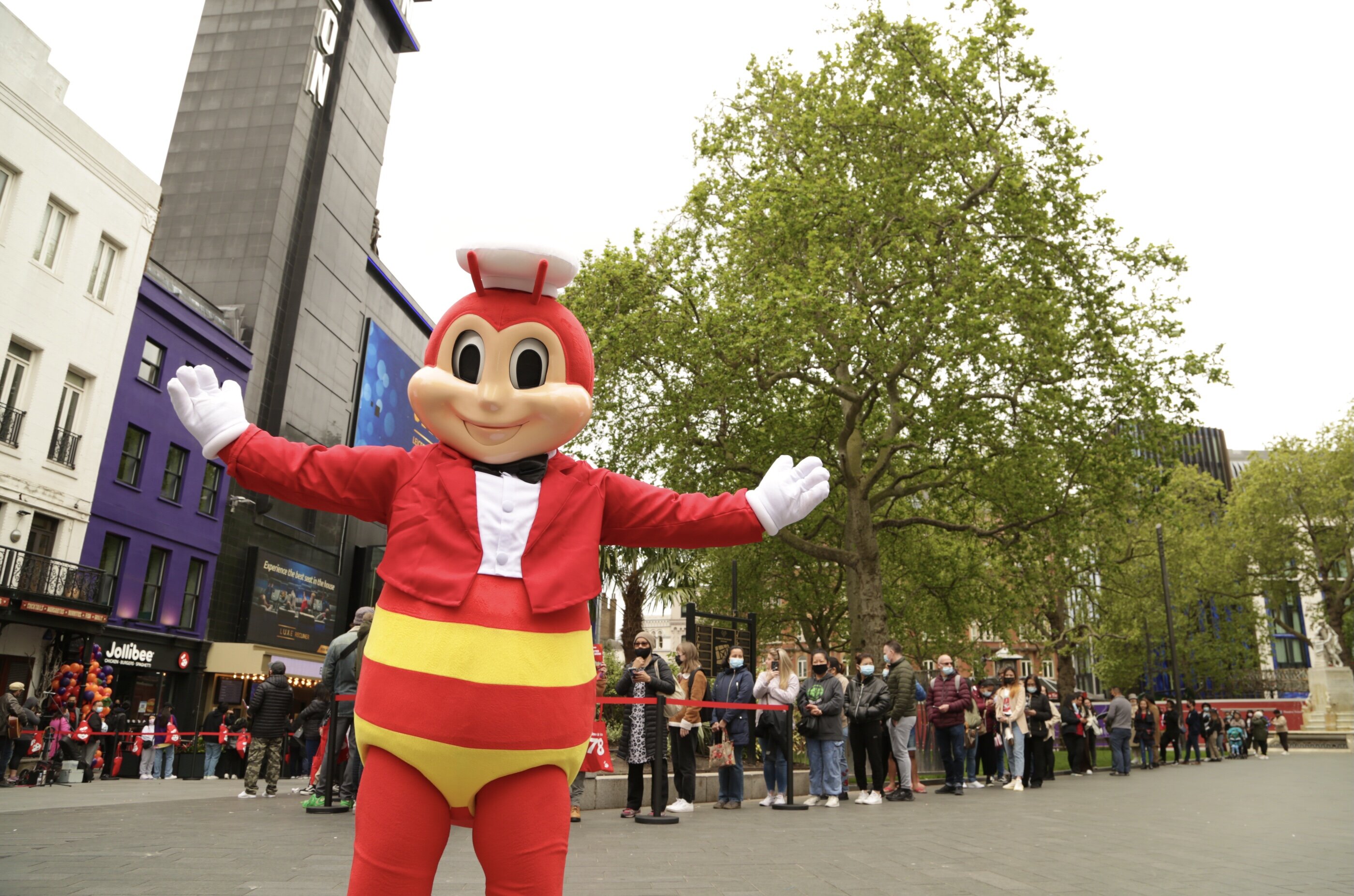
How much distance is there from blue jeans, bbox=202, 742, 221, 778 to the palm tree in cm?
993

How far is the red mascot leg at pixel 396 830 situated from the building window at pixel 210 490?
1062 inches

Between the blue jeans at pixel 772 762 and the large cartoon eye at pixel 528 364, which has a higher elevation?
the large cartoon eye at pixel 528 364

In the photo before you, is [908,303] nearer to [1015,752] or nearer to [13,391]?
[1015,752]

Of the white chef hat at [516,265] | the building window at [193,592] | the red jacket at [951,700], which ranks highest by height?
the building window at [193,592]

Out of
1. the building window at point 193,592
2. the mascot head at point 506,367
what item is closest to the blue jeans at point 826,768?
the mascot head at point 506,367

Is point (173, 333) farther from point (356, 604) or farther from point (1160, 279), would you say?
point (1160, 279)

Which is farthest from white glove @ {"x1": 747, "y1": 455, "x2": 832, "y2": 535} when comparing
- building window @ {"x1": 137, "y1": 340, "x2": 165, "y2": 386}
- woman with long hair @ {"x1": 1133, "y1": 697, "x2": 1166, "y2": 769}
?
building window @ {"x1": 137, "y1": 340, "x2": 165, "y2": 386}

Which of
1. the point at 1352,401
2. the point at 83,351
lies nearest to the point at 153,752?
the point at 83,351

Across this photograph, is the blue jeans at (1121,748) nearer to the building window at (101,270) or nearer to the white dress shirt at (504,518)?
the white dress shirt at (504,518)

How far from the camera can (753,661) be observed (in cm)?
1296

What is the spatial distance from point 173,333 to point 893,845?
2398 cm

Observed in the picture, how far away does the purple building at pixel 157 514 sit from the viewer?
22500mm

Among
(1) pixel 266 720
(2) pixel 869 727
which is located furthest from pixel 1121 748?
(1) pixel 266 720

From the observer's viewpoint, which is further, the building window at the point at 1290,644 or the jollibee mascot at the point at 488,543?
the building window at the point at 1290,644
